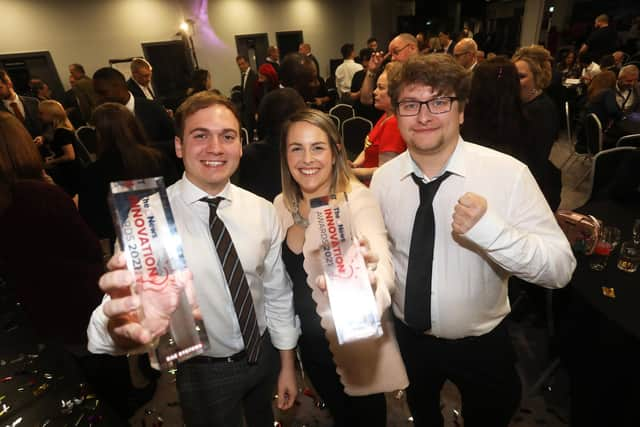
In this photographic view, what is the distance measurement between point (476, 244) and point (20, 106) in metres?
5.63

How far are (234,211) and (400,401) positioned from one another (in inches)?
65.9

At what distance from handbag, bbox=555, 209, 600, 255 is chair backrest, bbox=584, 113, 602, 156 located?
289cm

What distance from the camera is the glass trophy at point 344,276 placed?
0.96 metres

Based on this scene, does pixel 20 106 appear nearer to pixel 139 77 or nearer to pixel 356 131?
pixel 139 77

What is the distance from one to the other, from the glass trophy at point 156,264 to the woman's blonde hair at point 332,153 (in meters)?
0.70

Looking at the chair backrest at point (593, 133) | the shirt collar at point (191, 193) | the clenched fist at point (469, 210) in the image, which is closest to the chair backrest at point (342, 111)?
the chair backrest at point (593, 133)

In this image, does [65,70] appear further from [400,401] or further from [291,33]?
[400,401]

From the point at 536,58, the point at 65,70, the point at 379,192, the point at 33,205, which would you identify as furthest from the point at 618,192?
the point at 65,70

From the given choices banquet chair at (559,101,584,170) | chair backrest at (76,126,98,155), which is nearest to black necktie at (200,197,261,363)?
chair backrest at (76,126,98,155)

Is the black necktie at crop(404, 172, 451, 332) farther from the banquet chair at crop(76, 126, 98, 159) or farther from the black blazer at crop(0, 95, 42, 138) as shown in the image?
the black blazer at crop(0, 95, 42, 138)

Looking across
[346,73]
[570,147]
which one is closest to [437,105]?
[570,147]

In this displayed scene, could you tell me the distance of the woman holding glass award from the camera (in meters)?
1.41

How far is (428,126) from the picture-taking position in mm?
1285

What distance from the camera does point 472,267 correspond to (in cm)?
135
